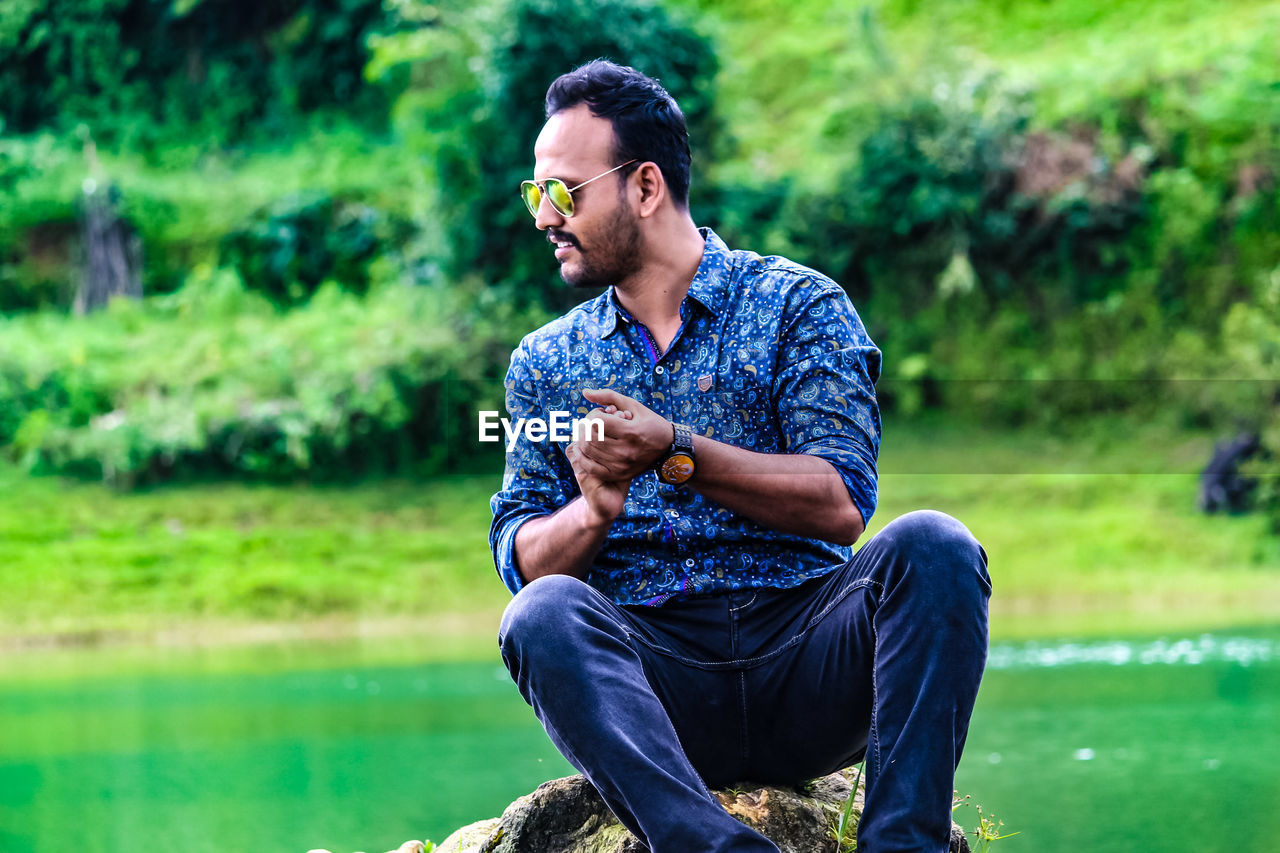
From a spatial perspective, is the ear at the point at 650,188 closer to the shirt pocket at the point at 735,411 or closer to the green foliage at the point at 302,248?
the shirt pocket at the point at 735,411

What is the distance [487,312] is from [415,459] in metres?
1.38

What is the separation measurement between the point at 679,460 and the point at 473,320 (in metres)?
9.63

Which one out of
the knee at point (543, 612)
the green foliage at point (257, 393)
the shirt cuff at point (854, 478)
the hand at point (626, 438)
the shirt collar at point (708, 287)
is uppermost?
the shirt collar at point (708, 287)

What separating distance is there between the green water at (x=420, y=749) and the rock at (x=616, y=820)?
6.22 ft

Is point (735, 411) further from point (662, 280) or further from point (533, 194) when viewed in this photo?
point (533, 194)

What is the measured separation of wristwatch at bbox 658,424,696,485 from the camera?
1714mm

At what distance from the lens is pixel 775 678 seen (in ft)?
6.10

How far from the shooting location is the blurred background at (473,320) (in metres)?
7.63

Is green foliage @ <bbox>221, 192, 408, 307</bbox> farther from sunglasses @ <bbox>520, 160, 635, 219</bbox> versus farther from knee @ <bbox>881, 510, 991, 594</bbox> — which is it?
knee @ <bbox>881, 510, 991, 594</bbox>

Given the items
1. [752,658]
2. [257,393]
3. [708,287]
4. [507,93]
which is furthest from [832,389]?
[257,393]

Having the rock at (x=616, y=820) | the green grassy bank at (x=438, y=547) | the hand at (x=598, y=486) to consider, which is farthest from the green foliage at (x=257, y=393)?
the hand at (x=598, y=486)

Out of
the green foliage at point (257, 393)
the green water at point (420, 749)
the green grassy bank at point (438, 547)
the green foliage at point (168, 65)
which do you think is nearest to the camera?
the green water at point (420, 749)

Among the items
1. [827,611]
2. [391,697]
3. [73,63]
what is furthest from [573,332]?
[73,63]

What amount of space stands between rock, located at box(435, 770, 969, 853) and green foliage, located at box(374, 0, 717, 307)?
845 centimetres
